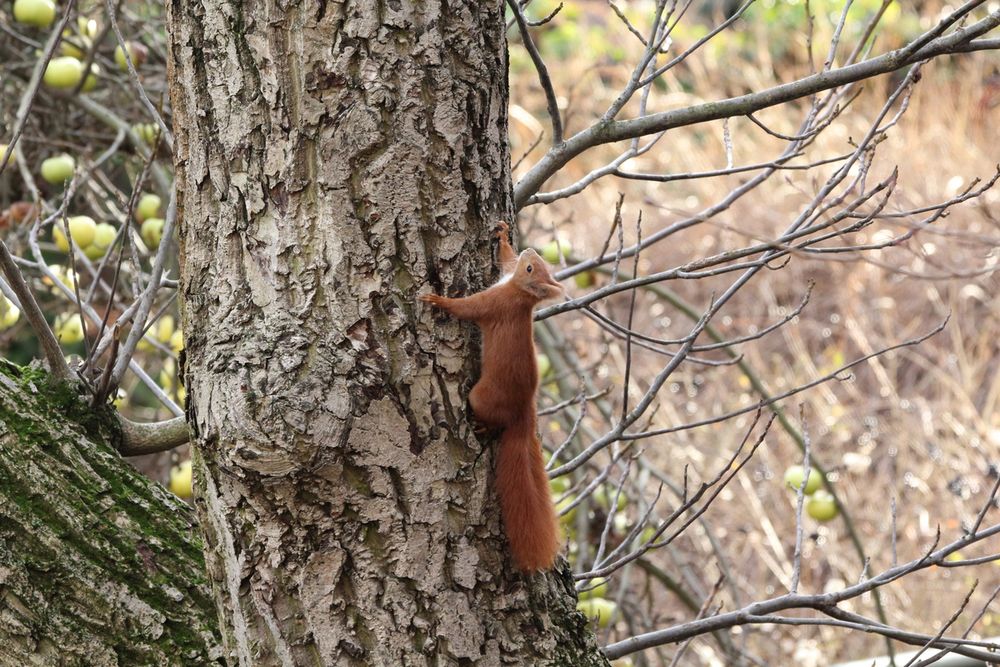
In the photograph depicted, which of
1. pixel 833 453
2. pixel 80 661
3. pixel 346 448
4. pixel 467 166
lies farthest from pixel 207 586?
pixel 833 453

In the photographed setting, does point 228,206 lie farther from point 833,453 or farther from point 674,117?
point 833,453

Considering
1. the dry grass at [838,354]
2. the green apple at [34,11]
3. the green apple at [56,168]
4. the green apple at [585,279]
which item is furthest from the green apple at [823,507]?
the green apple at [34,11]

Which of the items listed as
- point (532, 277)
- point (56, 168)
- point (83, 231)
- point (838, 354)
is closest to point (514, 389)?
point (532, 277)

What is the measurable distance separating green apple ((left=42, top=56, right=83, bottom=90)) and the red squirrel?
5.27ft

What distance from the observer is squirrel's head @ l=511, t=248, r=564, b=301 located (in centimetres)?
127

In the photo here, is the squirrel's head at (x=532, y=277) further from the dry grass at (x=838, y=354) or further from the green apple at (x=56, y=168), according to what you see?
the dry grass at (x=838, y=354)

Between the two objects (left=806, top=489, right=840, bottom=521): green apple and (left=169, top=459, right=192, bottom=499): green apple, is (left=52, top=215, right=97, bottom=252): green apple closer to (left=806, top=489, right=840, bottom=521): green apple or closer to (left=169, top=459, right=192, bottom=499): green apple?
(left=169, top=459, right=192, bottom=499): green apple

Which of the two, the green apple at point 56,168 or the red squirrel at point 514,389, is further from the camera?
the green apple at point 56,168

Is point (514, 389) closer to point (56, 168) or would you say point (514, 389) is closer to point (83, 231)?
point (83, 231)

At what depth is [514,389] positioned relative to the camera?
4.06ft

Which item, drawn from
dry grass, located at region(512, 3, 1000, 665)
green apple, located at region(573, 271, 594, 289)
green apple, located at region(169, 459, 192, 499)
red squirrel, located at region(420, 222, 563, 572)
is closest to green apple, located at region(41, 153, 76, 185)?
green apple, located at region(169, 459, 192, 499)

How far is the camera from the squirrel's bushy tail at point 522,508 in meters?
1.27

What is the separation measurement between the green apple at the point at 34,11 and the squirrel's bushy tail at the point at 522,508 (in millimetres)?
1812

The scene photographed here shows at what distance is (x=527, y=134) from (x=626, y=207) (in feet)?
2.85
